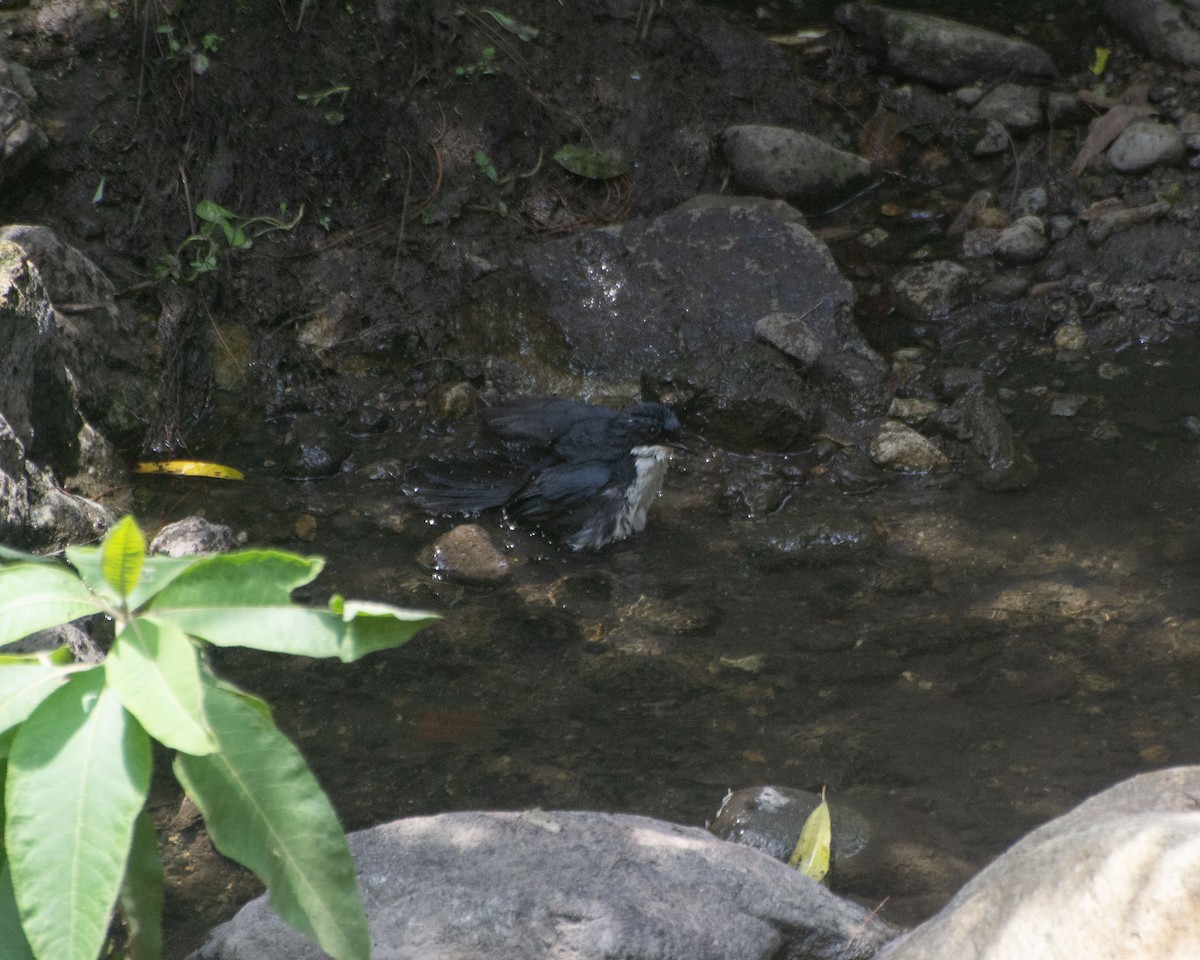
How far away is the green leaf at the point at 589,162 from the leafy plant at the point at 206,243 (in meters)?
1.71

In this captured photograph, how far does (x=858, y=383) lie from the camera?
5.75m

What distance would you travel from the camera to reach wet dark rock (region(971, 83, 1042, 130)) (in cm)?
713

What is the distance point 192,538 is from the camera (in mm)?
4305

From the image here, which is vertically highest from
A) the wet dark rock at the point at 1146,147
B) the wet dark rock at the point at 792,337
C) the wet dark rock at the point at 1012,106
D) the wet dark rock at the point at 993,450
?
the wet dark rock at the point at 1012,106

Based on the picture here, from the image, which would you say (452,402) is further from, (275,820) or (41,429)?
(275,820)

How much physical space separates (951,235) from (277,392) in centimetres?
393

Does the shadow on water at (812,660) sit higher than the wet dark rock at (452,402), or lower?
lower

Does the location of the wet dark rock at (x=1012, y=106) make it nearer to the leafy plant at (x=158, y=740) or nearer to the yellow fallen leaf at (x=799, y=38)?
the yellow fallen leaf at (x=799, y=38)

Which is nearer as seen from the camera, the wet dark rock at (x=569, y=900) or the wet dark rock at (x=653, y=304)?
the wet dark rock at (x=569, y=900)

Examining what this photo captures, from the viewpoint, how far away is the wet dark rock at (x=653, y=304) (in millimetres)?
6008

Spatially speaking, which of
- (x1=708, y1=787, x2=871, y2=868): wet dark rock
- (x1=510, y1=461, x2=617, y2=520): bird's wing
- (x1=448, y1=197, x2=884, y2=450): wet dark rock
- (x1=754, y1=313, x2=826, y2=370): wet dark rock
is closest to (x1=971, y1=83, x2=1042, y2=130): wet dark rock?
(x1=448, y1=197, x2=884, y2=450): wet dark rock

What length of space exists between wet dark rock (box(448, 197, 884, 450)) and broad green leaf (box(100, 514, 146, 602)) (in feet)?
14.8

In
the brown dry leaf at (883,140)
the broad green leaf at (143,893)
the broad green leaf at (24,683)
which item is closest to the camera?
the broad green leaf at (24,683)

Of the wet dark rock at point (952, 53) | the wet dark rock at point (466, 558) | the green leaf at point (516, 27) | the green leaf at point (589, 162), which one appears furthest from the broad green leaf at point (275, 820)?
the wet dark rock at point (952, 53)
